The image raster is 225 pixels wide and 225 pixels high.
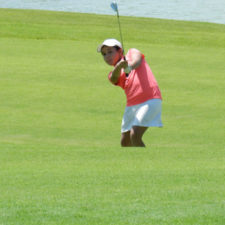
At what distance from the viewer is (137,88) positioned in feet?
25.6

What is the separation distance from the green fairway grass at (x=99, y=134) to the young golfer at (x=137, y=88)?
392mm

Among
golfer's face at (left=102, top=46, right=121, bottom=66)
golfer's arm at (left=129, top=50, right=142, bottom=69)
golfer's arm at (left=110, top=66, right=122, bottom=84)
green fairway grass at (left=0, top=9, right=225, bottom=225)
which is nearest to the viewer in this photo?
green fairway grass at (left=0, top=9, right=225, bottom=225)

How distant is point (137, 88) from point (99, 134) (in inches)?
54.5

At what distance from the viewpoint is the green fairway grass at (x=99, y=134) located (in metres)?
4.67

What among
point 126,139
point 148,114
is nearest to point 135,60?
point 148,114

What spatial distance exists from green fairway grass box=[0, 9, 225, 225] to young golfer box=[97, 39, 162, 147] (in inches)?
15.4

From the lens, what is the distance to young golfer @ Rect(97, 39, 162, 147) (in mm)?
7742

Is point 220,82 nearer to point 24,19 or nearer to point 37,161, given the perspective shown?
point 37,161

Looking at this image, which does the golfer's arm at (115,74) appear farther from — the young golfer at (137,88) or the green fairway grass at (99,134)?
the green fairway grass at (99,134)

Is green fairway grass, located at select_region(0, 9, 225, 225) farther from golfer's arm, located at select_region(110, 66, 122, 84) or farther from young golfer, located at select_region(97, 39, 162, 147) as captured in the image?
golfer's arm, located at select_region(110, 66, 122, 84)

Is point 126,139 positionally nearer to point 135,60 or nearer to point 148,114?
point 148,114

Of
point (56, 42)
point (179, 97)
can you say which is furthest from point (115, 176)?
point (56, 42)

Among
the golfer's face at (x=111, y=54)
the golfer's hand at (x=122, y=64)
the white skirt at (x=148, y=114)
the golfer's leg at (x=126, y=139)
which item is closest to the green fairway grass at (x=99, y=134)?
the golfer's leg at (x=126, y=139)

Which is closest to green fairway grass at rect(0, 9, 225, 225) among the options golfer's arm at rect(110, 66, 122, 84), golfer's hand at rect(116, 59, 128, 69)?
golfer's arm at rect(110, 66, 122, 84)
